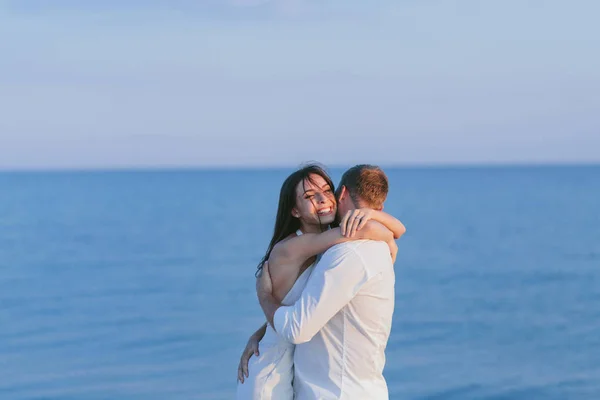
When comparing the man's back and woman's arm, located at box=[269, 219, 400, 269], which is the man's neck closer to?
woman's arm, located at box=[269, 219, 400, 269]

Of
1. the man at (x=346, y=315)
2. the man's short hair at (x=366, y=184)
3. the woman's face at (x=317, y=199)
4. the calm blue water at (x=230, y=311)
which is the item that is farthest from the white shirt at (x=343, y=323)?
the calm blue water at (x=230, y=311)

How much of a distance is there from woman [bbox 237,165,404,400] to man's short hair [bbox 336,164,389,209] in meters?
0.06

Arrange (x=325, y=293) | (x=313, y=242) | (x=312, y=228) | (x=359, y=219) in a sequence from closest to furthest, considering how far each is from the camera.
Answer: (x=325, y=293), (x=359, y=219), (x=313, y=242), (x=312, y=228)

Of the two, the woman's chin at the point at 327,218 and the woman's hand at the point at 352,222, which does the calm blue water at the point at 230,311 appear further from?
the woman's hand at the point at 352,222

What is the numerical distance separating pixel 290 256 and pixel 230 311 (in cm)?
1311

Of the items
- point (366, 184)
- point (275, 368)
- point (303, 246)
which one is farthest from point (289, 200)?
point (275, 368)

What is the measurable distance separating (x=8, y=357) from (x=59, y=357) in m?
0.71

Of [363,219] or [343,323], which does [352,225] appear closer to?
[363,219]

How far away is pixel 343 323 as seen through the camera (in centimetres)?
343

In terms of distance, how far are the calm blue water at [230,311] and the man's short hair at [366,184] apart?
25.5ft

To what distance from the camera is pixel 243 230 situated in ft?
110

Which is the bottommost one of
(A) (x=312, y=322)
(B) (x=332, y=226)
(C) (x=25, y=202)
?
(C) (x=25, y=202)

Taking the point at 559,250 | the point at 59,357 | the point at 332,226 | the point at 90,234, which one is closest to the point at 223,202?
the point at 90,234

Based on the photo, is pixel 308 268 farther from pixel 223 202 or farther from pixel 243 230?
pixel 223 202
